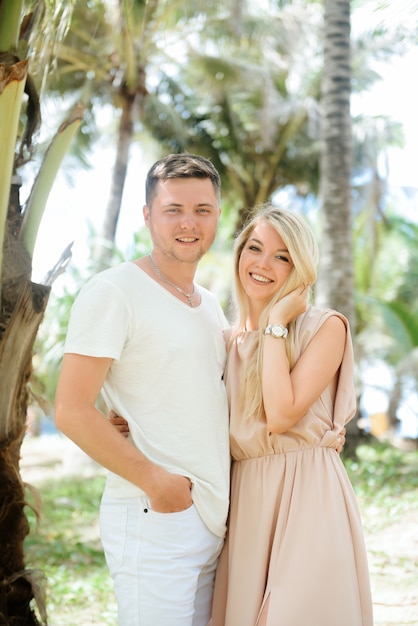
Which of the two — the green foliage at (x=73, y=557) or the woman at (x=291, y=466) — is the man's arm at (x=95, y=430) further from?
the green foliage at (x=73, y=557)

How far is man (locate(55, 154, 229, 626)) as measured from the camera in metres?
2.94

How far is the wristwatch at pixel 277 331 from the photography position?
129 inches

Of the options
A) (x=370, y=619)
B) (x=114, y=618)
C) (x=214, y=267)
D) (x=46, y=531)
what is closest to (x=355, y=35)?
(x=214, y=267)

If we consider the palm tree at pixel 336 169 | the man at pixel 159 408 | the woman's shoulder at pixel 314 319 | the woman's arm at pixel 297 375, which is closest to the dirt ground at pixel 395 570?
the man at pixel 159 408

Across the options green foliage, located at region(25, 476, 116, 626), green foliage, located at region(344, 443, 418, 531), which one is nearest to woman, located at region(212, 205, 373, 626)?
green foliage, located at region(25, 476, 116, 626)

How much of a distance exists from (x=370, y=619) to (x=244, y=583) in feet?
1.94

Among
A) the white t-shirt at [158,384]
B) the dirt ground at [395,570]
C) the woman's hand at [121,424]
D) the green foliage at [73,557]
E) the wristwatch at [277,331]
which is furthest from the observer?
the green foliage at [73,557]

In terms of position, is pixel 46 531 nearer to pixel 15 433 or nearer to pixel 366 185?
pixel 15 433

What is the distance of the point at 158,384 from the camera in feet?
10.2

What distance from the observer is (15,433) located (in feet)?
11.5

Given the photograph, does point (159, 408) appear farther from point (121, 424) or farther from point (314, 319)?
point (314, 319)

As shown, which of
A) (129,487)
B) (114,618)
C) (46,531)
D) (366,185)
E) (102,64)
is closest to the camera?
(129,487)

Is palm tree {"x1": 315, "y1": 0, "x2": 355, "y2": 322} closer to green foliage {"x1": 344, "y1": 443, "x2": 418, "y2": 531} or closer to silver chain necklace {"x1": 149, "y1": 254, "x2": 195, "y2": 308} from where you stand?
green foliage {"x1": 344, "y1": 443, "x2": 418, "y2": 531}

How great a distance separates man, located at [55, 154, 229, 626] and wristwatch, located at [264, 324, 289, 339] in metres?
0.28
